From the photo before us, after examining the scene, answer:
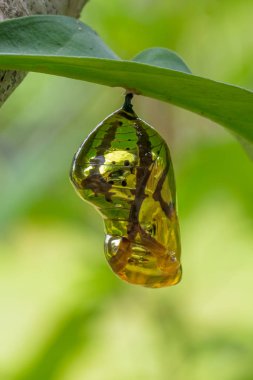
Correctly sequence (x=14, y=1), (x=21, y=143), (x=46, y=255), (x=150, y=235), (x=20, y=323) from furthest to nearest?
(x=20, y=323) → (x=46, y=255) → (x=21, y=143) → (x=150, y=235) → (x=14, y=1)

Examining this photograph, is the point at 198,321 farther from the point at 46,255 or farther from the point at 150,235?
the point at 150,235

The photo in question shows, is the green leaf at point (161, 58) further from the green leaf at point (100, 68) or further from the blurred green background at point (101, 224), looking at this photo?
the blurred green background at point (101, 224)

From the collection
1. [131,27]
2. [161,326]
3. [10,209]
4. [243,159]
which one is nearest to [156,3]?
[131,27]

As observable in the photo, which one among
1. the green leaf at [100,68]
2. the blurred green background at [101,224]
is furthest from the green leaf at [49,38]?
the blurred green background at [101,224]

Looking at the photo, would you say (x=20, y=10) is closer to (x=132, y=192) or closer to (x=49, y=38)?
(x=49, y=38)

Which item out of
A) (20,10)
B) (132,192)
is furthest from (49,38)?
(132,192)

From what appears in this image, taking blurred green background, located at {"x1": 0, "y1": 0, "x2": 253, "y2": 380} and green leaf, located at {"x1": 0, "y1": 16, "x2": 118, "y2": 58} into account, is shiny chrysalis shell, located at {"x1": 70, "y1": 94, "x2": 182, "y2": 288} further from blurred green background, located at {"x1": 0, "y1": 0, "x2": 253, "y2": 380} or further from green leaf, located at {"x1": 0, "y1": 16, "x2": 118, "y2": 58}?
blurred green background, located at {"x1": 0, "y1": 0, "x2": 253, "y2": 380}
